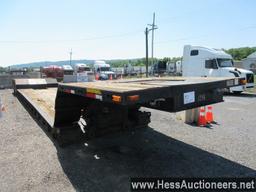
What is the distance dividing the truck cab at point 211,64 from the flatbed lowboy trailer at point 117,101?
982 cm

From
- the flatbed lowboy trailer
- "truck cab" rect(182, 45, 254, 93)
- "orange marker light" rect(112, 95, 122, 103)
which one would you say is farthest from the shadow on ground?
"truck cab" rect(182, 45, 254, 93)

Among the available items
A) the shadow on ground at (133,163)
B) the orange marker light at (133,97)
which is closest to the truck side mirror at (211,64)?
the shadow on ground at (133,163)

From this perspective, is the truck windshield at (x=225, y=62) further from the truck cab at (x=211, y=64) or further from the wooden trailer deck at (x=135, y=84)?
the wooden trailer deck at (x=135, y=84)

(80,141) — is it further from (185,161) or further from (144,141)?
(185,161)

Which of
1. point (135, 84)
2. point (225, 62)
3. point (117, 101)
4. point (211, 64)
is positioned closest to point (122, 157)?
point (135, 84)

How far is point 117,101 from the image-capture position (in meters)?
2.65

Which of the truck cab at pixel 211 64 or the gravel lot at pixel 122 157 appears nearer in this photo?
the gravel lot at pixel 122 157

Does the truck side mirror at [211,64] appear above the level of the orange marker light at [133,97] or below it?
above

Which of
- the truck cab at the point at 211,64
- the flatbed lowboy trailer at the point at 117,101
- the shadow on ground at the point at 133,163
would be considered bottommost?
→ the shadow on ground at the point at 133,163

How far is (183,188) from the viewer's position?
3275 mm

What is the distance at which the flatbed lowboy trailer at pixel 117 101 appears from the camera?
113 inches

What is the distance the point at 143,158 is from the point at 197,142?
4.78 feet

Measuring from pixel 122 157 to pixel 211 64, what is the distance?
12.0m

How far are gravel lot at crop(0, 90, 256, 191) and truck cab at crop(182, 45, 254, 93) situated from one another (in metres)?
8.28
